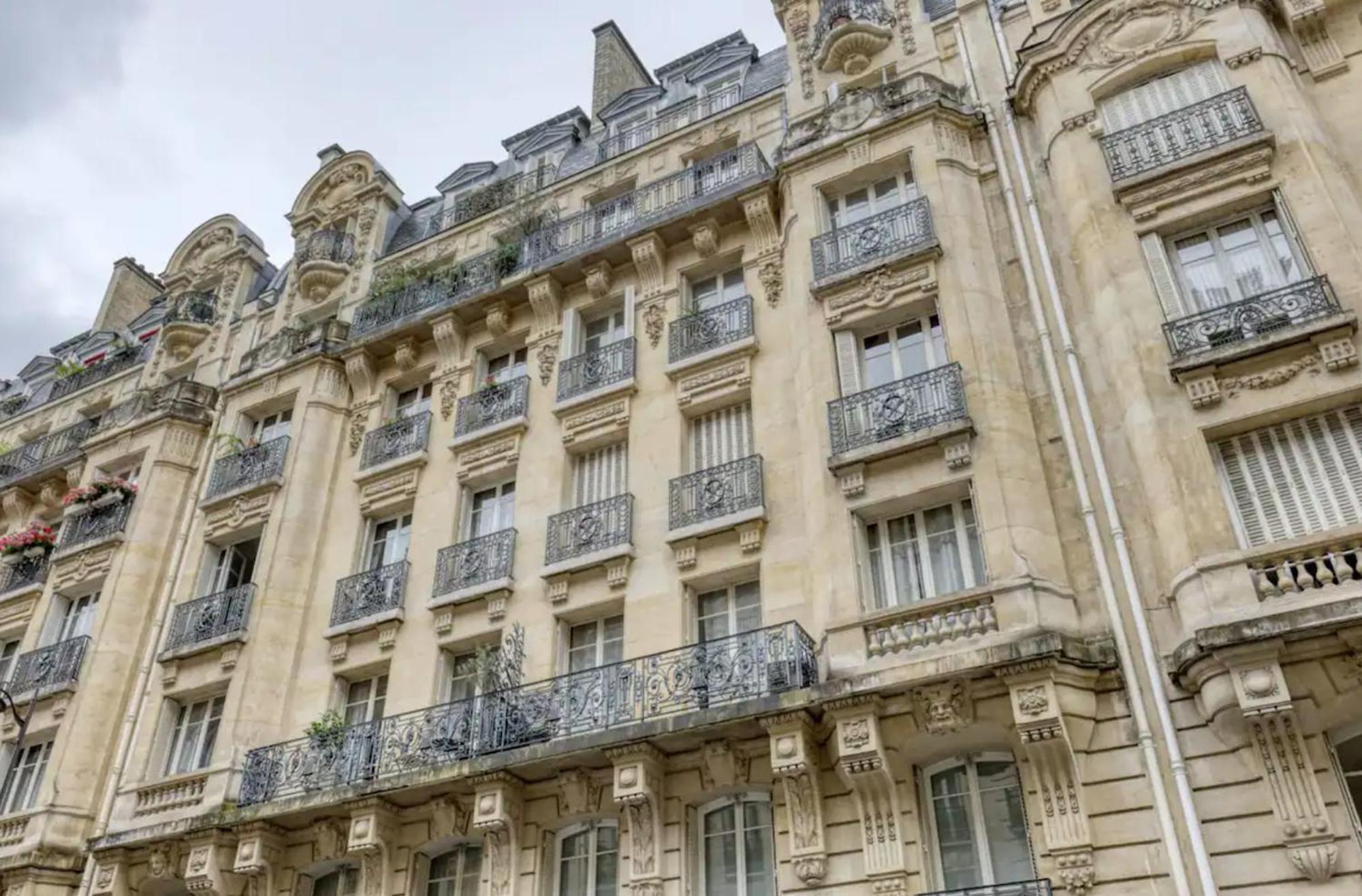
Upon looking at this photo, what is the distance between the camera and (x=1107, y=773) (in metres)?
8.48

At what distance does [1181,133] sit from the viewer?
434 inches

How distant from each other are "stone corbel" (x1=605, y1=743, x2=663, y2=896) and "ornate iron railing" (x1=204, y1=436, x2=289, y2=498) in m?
8.71

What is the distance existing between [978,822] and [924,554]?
2.69m

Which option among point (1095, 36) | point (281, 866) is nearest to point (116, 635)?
point (281, 866)

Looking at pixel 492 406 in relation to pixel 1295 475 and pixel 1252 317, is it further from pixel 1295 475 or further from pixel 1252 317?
pixel 1295 475

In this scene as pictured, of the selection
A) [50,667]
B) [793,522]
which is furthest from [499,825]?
[50,667]

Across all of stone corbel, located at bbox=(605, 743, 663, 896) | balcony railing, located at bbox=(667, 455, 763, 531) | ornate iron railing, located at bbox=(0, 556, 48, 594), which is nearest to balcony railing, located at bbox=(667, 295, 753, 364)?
balcony railing, located at bbox=(667, 455, 763, 531)

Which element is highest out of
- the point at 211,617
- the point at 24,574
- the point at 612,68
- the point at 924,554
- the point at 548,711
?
the point at 612,68

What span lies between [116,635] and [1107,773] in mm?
14687

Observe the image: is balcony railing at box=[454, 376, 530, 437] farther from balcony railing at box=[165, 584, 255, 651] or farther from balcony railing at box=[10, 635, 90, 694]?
balcony railing at box=[10, 635, 90, 694]

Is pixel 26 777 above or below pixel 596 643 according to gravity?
below

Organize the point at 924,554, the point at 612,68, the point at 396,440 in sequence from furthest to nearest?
the point at 612,68
the point at 396,440
the point at 924,554

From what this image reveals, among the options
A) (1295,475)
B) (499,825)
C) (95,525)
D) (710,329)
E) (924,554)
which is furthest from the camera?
(95,525)

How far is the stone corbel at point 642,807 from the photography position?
998 centimetres
